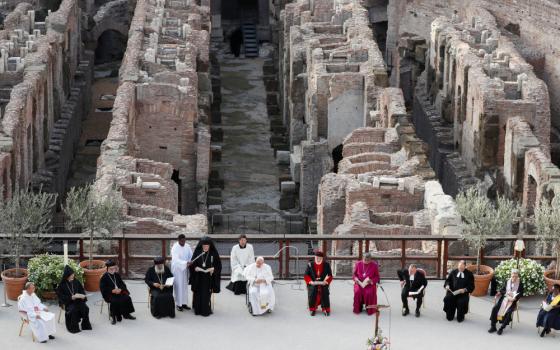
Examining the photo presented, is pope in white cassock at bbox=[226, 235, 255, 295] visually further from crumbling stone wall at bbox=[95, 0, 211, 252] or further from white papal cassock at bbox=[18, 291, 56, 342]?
crumbling stone wall at bbox=[95, 0, 211, 252]

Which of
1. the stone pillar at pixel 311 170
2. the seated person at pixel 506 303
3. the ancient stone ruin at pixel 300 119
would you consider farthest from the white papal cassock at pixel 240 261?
the stone pillar at pixel 311 170

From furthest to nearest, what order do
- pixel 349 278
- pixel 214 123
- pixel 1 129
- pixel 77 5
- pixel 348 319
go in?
pixel 77 5
pixel 214 123
pixel 1 129
pixel 349 278
pixel 348 319

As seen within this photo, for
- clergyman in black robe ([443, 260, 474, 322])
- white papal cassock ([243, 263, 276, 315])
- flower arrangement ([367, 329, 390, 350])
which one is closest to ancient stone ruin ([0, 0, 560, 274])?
clergyman in black robe ([443, 260, 474, 322])

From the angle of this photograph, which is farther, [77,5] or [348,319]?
[77,5]

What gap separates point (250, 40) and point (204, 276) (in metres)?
50.7

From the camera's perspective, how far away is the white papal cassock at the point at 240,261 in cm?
3572

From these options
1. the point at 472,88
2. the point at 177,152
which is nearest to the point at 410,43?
the point at 472,88

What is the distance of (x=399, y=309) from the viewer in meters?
35.3

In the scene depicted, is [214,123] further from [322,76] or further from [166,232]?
[166,232]

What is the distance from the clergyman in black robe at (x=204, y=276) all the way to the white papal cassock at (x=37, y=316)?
3233 mm

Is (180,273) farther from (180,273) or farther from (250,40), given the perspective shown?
(250,40)

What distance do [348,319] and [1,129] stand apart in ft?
62.8

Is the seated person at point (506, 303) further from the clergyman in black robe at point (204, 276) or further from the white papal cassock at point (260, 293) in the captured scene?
the clergyman in black robe at point (204, 276)

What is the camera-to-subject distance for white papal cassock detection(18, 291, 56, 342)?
109 ft
